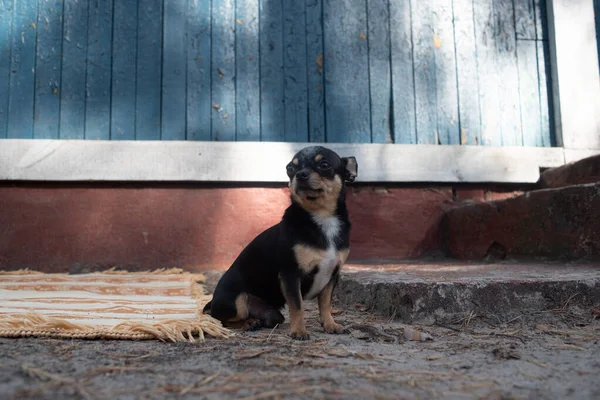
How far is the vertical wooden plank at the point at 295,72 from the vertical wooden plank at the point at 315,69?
0.04m

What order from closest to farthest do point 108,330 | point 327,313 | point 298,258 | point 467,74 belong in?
1. point 108,330
2. point 298,258
3. point 327,313
4. point 467,74

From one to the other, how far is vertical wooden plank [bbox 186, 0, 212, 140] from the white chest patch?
2.25 metres

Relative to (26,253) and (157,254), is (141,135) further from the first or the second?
(26,253)

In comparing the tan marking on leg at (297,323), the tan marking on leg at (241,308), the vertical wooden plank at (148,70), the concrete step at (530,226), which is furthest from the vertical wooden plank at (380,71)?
the tan marking on leg at (297,323)

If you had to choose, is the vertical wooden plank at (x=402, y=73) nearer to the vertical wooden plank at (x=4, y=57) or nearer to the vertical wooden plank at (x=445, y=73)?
the vertical wooden plank at (x=445, y=73)

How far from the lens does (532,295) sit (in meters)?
2.44

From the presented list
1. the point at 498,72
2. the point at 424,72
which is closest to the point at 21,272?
the point at 424,72

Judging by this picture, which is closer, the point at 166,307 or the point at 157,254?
the point at 166,307

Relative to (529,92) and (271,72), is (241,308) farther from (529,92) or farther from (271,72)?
(529,92)

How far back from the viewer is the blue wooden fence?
4320 mm

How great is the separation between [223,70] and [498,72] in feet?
8.45

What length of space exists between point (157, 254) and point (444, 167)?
261 centimetres

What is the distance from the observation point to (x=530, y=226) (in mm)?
3570

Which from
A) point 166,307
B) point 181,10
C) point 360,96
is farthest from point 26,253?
point 360,96
